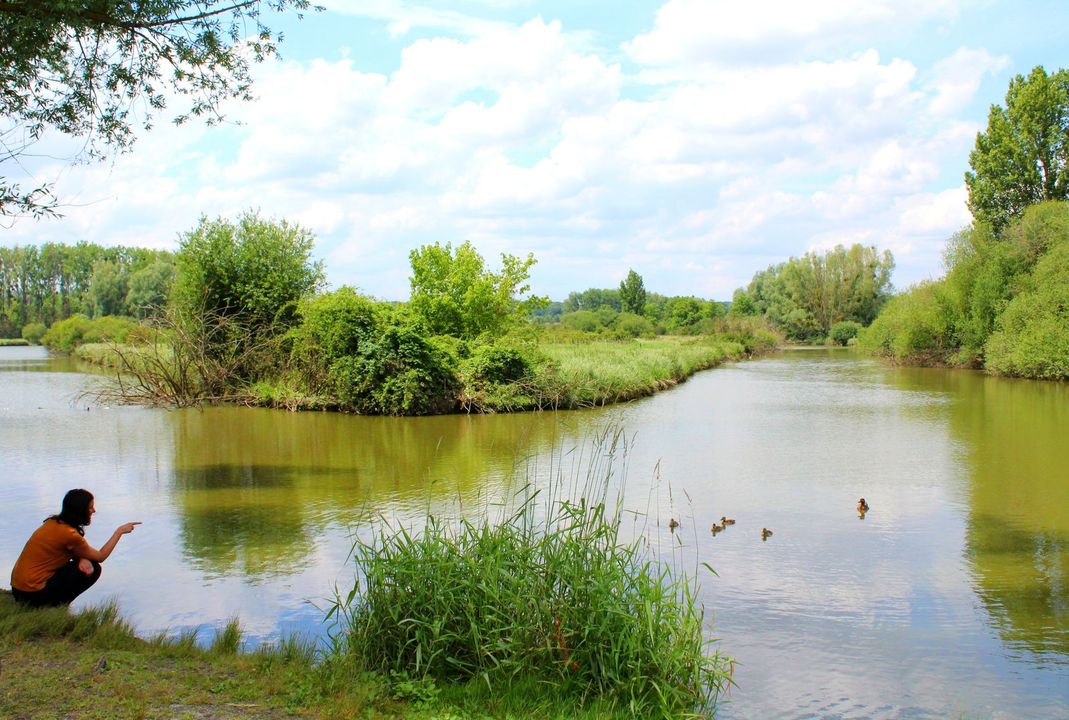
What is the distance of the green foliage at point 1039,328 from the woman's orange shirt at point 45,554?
113ft

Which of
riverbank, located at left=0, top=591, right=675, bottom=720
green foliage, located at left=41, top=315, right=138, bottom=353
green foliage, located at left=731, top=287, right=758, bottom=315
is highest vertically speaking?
green foliage, located at left=731, top=287, right=758, bottom=315

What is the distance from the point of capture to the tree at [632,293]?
8006 cm

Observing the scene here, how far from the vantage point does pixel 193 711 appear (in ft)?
13.9

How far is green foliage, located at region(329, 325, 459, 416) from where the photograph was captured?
70.2 ft

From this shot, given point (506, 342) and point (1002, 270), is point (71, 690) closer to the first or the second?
point (506, 342)

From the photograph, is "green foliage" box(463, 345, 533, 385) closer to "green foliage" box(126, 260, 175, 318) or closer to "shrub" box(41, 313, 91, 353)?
"shrub" box(41, 313, 91, 353)

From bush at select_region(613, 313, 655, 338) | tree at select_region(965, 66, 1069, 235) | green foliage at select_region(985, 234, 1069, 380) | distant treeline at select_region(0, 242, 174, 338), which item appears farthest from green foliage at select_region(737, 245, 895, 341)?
distant treeline at select_region(0, 242, 174, 338)

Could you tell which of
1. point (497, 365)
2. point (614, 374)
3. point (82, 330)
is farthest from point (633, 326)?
point (497, 365)

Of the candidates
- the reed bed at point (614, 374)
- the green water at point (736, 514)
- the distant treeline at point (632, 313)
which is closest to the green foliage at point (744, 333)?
the distant treeline at point (632, 313)

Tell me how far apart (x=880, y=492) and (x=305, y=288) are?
62.4 ft

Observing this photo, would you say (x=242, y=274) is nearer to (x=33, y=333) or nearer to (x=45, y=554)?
(x=45, y=554)

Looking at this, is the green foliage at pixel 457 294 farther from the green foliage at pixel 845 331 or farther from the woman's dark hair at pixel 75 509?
the green foliage at pixel 845 331

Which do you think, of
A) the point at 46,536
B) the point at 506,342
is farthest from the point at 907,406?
the point at 46,536

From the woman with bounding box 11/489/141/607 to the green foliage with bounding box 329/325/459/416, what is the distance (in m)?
15.1
